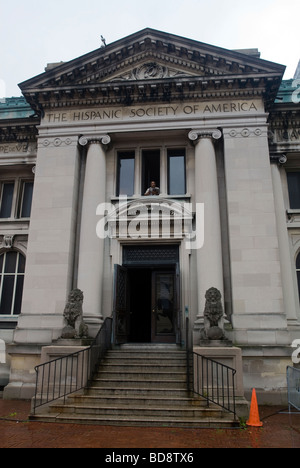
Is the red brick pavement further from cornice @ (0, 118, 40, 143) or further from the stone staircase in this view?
cornice @ (0, 118, 40, 143)

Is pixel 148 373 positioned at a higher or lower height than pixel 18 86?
lower

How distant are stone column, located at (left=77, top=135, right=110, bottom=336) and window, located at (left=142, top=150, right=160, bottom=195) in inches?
72.9

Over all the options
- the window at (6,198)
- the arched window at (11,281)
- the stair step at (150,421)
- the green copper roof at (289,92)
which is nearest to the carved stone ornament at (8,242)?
the arched window at (11,281)

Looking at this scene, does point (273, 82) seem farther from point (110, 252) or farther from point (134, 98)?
point (110, 252)

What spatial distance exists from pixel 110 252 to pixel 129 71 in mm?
7684

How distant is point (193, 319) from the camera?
13961 mm

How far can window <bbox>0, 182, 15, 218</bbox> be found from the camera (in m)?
18.5

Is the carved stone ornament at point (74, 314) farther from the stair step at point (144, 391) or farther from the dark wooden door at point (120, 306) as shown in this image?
the stair step at point (144, 391)

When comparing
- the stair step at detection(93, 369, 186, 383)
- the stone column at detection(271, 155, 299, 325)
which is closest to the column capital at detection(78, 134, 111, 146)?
the stone column at detection(271, 155, 299, 325)

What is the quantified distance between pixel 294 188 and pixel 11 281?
1330 cm

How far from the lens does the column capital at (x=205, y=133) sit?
15.3 m

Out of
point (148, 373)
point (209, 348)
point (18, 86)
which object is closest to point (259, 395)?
point (209, 348)

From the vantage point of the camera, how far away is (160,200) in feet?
50.3

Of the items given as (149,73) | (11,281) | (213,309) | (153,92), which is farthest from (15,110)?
(213,309)
